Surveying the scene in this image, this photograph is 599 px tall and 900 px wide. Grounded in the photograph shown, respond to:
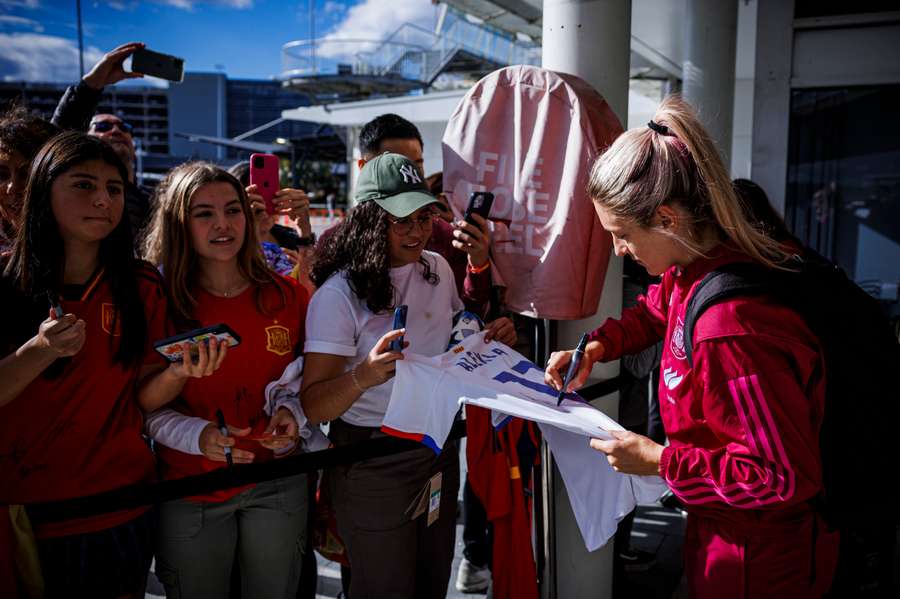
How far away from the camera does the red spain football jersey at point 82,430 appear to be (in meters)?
1.95

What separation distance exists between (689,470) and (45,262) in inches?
79.2

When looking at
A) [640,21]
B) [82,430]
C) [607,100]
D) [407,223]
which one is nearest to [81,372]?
[82,430]

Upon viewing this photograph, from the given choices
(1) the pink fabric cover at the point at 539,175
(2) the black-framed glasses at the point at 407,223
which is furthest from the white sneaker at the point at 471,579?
(2) the black-framed glasses at the point at 407,223

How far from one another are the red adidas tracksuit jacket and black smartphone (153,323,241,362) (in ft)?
4.22

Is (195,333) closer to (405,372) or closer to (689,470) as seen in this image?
(405,372)

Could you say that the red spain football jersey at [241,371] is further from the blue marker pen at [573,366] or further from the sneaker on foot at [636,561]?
the sneaker on foot at [636,561]

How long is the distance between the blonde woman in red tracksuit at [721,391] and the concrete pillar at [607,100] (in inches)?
32.6

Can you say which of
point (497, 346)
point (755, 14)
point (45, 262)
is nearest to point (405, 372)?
point (497, 346)

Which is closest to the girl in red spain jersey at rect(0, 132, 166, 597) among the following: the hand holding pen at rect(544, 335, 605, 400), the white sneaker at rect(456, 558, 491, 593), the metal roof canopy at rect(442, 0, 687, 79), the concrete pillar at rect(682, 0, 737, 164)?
the hand holding pen at rect(544, 335, 605, 400)

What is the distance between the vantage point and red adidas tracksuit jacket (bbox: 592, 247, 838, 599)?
4.82 feet

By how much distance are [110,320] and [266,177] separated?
4.15 ft

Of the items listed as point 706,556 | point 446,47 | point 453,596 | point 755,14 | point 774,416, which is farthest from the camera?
point 446,47

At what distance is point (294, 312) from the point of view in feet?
8.23

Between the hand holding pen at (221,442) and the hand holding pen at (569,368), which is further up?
the hand holding pen at (569,368)
